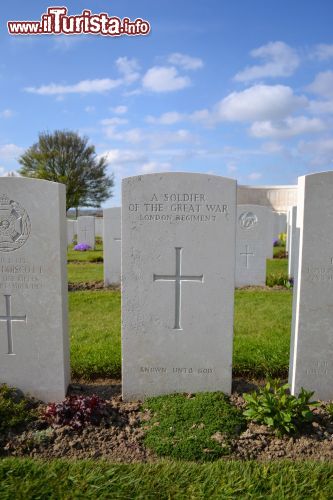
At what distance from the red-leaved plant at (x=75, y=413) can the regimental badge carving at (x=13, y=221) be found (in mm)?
1390

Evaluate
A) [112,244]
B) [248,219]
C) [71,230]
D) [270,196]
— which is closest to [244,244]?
[248,219]

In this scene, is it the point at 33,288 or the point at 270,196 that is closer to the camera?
the point at 33,288

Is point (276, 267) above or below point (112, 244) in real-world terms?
below

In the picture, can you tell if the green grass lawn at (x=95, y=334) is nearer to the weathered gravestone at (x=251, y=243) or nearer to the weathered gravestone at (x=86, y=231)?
the weathered gravestone at (x=251, y=243)

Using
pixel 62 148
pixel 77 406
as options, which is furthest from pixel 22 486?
pixel 62 148

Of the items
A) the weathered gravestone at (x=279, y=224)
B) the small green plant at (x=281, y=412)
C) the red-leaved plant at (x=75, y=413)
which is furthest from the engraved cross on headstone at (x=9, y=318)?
the weathered gravestone at (x=279, y=224)

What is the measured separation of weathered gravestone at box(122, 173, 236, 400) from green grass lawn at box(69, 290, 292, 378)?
0.69 m

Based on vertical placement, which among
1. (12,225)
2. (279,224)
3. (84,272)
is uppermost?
(279,224)

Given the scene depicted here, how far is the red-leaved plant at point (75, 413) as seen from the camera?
3.15 meters

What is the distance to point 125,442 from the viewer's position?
300 centimetres

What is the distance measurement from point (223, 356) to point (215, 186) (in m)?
1.55

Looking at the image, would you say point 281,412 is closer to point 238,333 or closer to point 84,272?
point 238,333

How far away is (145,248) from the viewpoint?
11.8ft

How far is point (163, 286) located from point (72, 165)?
3241 centimetres
